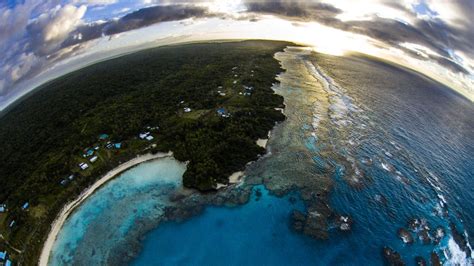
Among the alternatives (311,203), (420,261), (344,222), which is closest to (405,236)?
(420,261)

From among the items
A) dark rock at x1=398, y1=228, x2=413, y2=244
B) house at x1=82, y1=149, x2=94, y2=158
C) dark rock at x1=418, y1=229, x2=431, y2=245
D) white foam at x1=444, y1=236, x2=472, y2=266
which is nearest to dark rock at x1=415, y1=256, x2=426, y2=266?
dark rock at x1=398, y1=228, x2=413, y2=244

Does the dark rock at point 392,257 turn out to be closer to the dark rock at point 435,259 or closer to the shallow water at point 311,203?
the shallow water at point 311,203

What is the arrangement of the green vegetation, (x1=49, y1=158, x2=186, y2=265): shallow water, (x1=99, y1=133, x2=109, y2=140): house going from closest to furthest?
(x1=49, y1=158, x2=186, y2=265): shallow water < the green vegetation < (x1=99, y1=133, x2=109, y2=140): house

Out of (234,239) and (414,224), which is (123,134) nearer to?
(234,239)

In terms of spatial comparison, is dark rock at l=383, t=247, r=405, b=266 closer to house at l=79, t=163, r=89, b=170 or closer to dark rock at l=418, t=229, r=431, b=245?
Answer: dark rock at l=418, t=229, r=431, b=245

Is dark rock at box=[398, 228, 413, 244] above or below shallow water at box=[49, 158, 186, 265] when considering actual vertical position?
above

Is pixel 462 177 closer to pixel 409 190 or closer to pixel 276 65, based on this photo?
pixel 409 190

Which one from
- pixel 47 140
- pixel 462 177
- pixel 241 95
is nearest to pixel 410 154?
pixel 462 177
